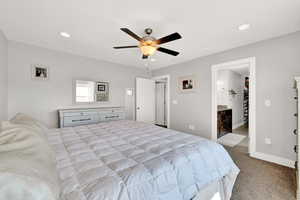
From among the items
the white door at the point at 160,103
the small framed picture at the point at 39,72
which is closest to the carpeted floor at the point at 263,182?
the white door at the point at 160,103

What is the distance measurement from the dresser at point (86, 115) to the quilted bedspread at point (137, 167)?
148cm

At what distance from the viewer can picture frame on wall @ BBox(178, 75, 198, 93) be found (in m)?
3.75

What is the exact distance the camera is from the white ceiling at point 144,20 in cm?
164

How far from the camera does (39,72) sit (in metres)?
2.94

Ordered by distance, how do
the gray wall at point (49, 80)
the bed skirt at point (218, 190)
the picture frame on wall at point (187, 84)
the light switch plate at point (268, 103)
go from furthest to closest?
the picture frame on wall at point (187, 84) → the gray wall at point (49, 80) → the light switch plate at point (268, 103) → the bed skirt at point (218, 190)

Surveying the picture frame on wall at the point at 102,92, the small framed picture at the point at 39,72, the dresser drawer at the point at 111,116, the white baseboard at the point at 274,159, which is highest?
the small framed picture at the point at 39,72

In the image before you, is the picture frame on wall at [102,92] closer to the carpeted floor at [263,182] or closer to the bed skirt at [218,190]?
the bed skirt at [218,190]

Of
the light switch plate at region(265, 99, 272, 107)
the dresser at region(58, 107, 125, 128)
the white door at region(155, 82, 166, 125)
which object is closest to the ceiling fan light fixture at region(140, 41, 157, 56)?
the dresser at region(58, 107, 125, 128)

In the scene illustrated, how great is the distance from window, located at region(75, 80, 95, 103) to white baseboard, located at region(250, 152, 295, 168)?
4087mm

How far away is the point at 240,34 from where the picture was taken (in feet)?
7.70

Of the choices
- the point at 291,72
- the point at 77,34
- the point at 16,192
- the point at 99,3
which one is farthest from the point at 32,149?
the point at 291,72

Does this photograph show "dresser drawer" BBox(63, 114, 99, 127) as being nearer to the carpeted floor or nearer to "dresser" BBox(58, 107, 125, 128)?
"dresser" BBox(58, 107, 125, 128)

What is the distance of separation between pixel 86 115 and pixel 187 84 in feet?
9.76

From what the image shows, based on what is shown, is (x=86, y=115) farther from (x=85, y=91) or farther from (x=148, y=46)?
(x=148, y=46)
